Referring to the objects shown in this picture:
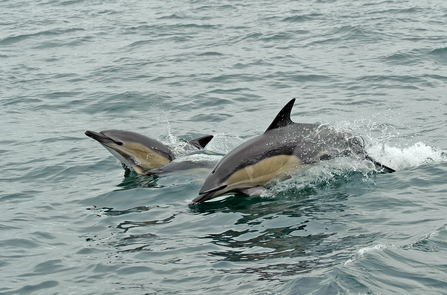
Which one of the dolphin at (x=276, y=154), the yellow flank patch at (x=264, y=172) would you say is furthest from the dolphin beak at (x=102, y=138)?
the yellow flank patch at (x=264, y=172)

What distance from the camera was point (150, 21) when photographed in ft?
94.5

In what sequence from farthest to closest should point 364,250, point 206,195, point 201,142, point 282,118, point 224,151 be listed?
point 224,151, point 201,142, point 282,118, point 206,195, point 364,250

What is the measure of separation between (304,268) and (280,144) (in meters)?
3.34

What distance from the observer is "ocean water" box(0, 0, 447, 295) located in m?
6.42

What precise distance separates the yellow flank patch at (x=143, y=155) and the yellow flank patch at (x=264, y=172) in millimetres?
2435

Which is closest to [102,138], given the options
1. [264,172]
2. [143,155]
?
[143,155]

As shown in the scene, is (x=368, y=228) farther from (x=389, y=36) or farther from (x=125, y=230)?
(x=389, y=36)

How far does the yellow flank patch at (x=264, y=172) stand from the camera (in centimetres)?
886

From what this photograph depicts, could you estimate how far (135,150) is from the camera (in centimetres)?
1073

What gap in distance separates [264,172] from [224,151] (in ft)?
9.48

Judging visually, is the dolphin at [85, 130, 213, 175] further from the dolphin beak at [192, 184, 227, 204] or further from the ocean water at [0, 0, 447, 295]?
the dolphin beak at [192, 184, 227, 204]

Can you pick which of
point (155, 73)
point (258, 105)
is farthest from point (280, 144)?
point (155, 73)

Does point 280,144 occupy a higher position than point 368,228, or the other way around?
point 280,144

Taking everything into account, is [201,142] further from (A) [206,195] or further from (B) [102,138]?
(A) [206,195]
